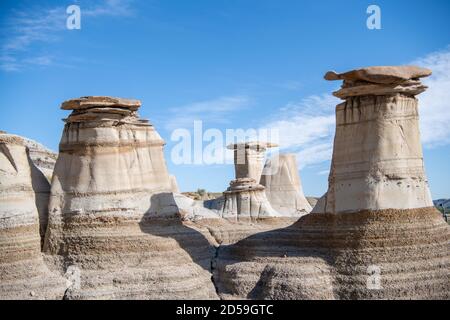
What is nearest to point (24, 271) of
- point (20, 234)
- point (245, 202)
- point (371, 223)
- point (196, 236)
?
point (20, 234)

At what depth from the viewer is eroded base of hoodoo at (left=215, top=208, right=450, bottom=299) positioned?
15539 mm

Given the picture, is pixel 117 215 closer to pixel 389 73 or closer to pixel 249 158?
pixel 389 73

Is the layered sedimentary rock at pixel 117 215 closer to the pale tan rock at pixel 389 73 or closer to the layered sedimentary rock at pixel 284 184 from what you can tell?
the pale tan rock at pixel 389 73

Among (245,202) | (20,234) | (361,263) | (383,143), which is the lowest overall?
(361,263)

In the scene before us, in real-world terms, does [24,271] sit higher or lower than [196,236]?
lower

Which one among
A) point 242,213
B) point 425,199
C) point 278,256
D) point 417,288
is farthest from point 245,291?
point 242,213

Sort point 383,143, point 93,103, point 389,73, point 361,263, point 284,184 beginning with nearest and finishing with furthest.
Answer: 1. point 361,263
2. point 389,73
3. point 383,143
4. point 93,103
5. point 284,184

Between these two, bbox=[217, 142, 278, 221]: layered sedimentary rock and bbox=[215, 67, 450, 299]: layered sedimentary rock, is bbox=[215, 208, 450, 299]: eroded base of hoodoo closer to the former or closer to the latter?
bbox=[215, 67, 450, 299]: layered sedimentary rock

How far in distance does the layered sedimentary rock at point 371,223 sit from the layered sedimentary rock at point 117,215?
7.49 feet

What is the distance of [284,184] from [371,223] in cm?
2288

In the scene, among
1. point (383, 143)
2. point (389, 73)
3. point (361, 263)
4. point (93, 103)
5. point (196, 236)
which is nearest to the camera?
point (361, 263)

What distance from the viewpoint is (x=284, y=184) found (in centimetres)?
3931

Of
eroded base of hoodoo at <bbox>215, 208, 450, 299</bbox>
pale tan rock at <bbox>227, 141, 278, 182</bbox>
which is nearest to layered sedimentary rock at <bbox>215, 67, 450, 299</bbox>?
eroded base of hoodoo at <bbox>215, 208, 450, 299</bbox>
